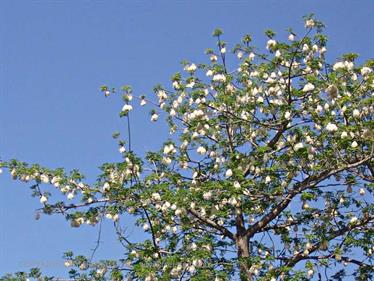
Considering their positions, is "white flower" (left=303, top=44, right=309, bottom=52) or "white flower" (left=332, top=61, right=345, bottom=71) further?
"white flower" (left=303, top=44, right=309, bottom=52)

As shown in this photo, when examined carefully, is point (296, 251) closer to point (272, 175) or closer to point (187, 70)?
point (272, 175)

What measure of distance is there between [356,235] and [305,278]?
6.27 ft

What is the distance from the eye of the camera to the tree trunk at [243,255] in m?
12.8

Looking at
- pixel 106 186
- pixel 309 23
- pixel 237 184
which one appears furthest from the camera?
pixel 309 23

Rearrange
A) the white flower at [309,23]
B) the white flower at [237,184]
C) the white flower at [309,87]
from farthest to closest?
the white flower at [309,23]
the white flower at [309,87]
the white flower at [237,184]

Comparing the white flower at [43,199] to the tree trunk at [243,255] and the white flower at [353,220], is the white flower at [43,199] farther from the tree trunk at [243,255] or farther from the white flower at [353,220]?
the white flower at [353,220]

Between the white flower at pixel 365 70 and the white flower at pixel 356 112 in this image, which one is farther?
the white flower at pixel 365 70

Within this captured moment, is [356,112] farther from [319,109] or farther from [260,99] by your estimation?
[260,99]

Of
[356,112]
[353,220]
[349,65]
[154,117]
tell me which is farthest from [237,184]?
[154,117]

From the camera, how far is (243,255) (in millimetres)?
13727

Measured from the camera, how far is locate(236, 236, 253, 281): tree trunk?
1278cm

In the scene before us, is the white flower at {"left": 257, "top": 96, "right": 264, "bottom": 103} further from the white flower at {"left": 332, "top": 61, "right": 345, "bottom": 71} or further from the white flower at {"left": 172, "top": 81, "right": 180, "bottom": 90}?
the white flower at {"left": 172, "top": 81, "right": 180, "bottom": 90}

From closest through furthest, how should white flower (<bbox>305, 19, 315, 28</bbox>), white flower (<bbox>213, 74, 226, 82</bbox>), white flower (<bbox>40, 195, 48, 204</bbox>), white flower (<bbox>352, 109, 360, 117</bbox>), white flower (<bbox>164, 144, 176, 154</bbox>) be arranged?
white flower (<bbox>352, 109, 360, 117</bbox>) < white flower (<bbox>40, 195, 48, 204</bbox>) < white flower (<bbox>305, 19, 315, 28</bbox>) < white flower (<bbox>213, 74, 226, 82</bbox>) < white flower (<bbox>164, 144, 176, 154</bbox>)

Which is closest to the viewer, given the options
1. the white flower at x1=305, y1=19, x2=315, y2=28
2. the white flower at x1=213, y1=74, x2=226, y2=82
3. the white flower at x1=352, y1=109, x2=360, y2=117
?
the white flower at x1=352, y1=109, x2=360, y2=117
